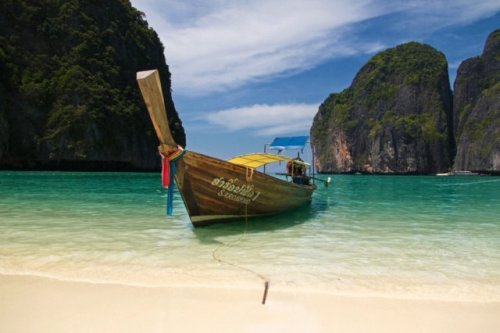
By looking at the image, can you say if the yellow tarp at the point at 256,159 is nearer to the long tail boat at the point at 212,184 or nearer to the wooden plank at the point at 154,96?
the long tail boat at the point at 212,184

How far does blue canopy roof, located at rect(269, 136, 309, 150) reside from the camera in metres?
17.3

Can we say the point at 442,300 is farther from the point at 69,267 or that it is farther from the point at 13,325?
the point at 69,267

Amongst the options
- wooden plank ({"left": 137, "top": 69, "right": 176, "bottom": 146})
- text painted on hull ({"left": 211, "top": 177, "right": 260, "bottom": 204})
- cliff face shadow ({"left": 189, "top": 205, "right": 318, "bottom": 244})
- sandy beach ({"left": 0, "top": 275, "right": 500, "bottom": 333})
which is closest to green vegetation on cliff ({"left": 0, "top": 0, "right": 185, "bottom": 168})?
cliff face shadow ({"left": 189, "top": 205, "right": 318, "bottom": 244})

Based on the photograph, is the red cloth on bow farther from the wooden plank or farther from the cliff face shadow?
the cliff face shadow

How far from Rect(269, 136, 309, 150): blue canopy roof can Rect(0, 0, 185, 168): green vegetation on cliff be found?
47242mm

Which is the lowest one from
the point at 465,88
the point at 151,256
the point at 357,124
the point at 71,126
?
the point at 151,256

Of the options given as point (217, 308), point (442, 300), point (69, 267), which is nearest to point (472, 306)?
point (442, 300)

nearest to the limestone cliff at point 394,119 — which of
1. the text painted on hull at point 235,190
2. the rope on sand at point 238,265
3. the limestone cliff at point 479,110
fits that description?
the limestone cliff at point 479,110

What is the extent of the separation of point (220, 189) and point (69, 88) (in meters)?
61.1

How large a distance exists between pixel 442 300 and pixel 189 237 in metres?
4.98

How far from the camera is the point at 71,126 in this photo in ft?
194

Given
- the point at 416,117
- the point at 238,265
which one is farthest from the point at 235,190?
the point at 416,117

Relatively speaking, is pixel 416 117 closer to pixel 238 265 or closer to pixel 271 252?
pixel 271 252

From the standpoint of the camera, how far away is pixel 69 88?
61.8m
